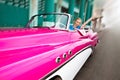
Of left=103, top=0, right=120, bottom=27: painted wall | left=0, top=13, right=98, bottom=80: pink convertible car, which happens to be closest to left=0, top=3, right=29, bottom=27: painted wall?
left=0, top=13, right=98, bottom=80: pink convertible car

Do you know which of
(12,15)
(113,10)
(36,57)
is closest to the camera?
(36,57)

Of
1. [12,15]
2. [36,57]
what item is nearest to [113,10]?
[12,15]

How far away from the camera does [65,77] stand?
7.66ft

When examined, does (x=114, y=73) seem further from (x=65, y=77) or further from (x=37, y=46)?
(x=37, y=46)

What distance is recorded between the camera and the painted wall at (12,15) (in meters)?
10.4

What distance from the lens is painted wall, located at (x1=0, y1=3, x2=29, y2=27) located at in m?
10.4

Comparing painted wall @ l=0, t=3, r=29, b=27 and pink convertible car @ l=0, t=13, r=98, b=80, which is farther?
painted wall @ l=0, t=3, r=29, b=27

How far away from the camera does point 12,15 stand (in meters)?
11.4

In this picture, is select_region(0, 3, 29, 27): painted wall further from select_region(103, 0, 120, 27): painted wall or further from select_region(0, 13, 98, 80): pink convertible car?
select_region(103, 0, 120, 27): painted wall

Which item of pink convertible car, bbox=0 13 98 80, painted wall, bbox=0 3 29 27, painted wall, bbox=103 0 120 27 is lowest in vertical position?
pink convertible car, bbox=0 13 98 80

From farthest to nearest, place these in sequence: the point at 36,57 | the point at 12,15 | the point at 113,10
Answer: the point at 113,10 → the point at 12,15 → the point at 36,57

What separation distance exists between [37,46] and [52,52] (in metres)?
0.22

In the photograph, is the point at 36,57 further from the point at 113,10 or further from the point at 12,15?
the point at 113,10

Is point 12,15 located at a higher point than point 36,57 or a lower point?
higher
